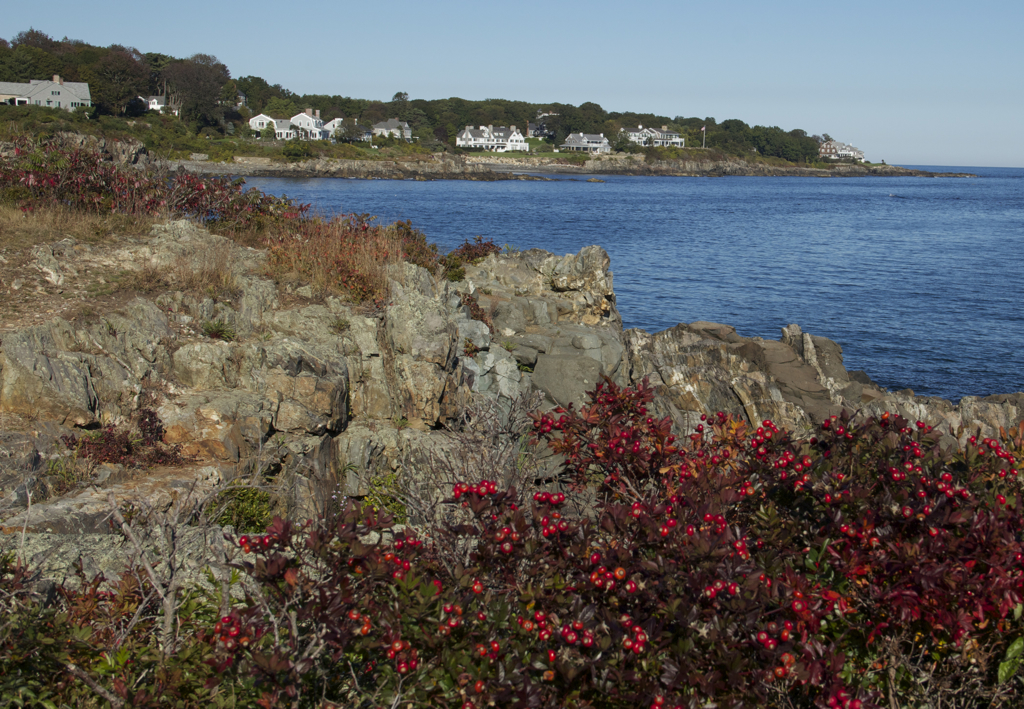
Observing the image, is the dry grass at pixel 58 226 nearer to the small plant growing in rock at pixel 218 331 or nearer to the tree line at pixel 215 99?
the small plant growing in rock at pixel 218 331

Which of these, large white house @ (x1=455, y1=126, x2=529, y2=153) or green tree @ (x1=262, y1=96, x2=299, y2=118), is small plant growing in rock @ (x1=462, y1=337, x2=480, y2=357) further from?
large white house @ (x1=455, y1=126, x2=529, y2=153)

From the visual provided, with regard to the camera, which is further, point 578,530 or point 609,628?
point 578,530

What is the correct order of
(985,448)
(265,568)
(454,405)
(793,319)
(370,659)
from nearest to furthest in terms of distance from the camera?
1. (265,568)
2. (370,659)
3. (985,448)
4. (454,405)
5. (793,319)

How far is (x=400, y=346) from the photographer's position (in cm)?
1019

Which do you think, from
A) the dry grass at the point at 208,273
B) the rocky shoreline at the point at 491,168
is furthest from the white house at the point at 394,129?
the dry grass at the point at 208,273

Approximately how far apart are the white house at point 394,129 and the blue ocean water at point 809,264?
74362mm

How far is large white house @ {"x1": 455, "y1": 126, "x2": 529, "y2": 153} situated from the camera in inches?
6563

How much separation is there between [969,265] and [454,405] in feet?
137

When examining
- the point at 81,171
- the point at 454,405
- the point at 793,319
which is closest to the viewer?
the point at 454,405

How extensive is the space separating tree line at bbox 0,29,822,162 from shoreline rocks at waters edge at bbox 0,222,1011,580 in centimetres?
10534

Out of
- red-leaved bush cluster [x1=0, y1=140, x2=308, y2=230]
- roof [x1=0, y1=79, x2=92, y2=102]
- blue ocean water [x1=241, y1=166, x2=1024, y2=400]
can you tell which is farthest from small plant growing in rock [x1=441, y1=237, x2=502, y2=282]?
roof [x1=0, y1=79, x2=92, y2=102]

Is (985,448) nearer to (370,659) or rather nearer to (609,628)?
(609,628)

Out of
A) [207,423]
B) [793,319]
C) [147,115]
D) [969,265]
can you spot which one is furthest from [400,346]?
[147,115]

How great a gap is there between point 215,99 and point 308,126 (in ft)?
63.1
